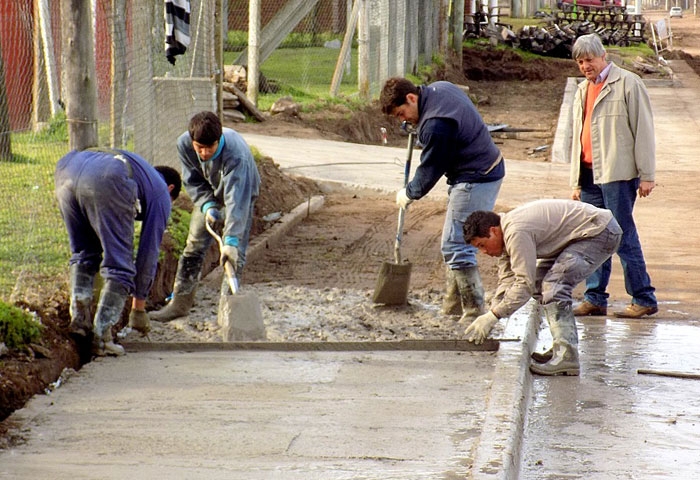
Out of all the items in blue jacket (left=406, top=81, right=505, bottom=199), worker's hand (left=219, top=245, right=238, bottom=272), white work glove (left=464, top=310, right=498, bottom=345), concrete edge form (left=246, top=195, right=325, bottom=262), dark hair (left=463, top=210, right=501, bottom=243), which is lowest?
concrete edge form (left=246, top=195, right=325, bottom=262)

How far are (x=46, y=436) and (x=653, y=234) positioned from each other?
701 centimetres

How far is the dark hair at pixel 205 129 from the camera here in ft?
20.9

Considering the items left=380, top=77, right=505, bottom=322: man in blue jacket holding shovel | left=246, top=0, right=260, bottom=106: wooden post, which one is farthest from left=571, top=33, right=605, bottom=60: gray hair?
left=246, top=0, right=260, bottom=106: wooden post

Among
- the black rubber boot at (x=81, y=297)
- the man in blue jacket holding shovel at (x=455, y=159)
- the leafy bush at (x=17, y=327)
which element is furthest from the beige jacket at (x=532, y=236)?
the leafy bush at (x=17, y=327)

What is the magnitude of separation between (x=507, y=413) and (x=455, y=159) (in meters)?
2.22

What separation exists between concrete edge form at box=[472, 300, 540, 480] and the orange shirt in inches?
51.8

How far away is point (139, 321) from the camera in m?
6.57

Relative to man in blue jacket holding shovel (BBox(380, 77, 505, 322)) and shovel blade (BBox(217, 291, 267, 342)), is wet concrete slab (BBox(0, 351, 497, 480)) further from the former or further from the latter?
man in blue jacket holding shovel (BBox(380, 77, 505, 322))

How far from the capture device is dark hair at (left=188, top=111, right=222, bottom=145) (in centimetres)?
636

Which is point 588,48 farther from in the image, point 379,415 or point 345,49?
point 345,49

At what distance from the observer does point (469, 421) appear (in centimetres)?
514

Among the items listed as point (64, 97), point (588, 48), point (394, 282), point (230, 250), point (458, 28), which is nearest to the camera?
point (230, 250)

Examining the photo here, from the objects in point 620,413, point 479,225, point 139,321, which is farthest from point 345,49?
point 620,413

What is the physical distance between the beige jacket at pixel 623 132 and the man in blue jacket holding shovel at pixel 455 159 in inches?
30.4
